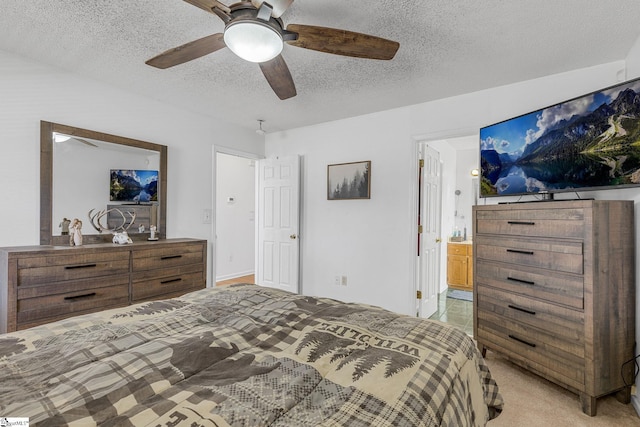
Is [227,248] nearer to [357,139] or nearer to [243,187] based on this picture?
[243,187]

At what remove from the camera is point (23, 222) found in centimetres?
246

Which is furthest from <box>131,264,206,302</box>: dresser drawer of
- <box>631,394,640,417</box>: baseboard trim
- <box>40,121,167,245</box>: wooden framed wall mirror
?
<box>631,394,640,417</box>: baseboard trim

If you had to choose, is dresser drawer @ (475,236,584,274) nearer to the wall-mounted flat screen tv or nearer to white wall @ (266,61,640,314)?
the wall-mounted flat screen tv

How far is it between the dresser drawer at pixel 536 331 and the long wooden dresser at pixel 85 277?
2.76 metres

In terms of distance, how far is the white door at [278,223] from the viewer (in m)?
4.18

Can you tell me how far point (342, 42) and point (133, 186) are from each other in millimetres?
2624

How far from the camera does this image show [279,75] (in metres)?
2.03

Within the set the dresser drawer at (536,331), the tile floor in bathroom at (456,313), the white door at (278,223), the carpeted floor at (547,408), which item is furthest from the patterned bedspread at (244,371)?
the white door at (278,223)

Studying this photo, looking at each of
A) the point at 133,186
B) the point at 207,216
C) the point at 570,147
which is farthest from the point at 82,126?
the point at 570,147

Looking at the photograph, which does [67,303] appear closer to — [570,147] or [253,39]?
[253,39]

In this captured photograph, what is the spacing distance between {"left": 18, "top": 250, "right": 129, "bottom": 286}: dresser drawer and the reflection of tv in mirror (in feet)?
2.44

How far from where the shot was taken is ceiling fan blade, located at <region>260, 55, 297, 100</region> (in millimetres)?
1905

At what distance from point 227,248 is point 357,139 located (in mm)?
3175

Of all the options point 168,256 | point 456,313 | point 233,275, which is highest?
point 168,256
